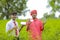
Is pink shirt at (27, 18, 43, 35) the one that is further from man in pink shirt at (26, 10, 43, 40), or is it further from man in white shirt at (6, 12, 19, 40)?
man in white shirt at (6, 12, 19, 40)

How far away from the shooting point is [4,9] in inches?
2140

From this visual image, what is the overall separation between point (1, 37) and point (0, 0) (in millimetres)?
45406

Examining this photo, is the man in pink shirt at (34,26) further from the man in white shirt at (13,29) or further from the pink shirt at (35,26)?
the man in white shirt at (13,29)

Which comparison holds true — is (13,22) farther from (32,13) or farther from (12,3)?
(12,3)

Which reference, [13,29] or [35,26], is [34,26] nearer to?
[35,26]

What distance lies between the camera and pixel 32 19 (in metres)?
7.25

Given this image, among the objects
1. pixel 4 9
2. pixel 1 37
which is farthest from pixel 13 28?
pixel 4 9

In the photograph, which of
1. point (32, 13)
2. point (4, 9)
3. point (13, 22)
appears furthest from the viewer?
point (4, 9)

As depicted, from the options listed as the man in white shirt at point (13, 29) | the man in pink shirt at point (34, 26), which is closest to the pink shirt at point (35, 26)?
the man in pink shirt at point (34, 26)

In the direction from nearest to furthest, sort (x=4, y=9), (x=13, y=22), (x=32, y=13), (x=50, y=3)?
(x=32, y=13) < (x=13, y=22) < (x=50, y=3) < (x=4, y=9)

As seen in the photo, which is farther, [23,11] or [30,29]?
[23,11]

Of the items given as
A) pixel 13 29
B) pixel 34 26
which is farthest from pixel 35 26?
pixel 13 29

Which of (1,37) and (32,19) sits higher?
(32,19)

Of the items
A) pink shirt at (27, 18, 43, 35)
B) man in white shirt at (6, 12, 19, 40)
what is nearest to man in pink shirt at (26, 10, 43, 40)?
pink shirt at (27, 18, 43, 35)
